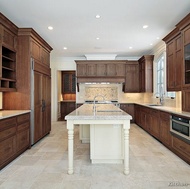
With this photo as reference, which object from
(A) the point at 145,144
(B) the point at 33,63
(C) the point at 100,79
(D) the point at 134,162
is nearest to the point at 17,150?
(B) the point at 33,63

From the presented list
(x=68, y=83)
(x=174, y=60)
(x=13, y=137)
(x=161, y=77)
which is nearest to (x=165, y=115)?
(x=174, y=60)

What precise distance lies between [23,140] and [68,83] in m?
5.96

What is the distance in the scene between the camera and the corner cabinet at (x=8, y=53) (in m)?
3.47

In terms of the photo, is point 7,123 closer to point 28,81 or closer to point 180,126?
point 28,81

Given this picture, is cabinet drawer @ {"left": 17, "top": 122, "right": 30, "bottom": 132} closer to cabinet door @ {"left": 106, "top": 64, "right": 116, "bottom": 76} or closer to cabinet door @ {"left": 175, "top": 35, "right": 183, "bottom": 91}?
cabinet door @ {"left": 175, "top": 35, "right": 183, "bottom": 91}

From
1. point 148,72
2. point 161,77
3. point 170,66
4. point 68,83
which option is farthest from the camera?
point 68,83

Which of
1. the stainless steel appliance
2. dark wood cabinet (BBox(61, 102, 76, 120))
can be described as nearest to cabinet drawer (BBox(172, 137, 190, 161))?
the stainless steel appliance

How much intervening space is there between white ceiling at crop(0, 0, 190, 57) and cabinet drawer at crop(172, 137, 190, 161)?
8.36 feet

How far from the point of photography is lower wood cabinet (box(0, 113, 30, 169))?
9.66 feet

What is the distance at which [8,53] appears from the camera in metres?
4.03

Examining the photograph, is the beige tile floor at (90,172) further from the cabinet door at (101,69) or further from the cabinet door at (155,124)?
the cabinet door at (101,69)

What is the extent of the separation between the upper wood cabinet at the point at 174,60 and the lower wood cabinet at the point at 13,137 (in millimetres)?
3510

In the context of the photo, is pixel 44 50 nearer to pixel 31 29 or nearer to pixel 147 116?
pixel 31 29

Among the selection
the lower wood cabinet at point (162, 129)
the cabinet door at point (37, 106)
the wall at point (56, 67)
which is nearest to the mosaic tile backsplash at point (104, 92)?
the wall at point (56, 67)
